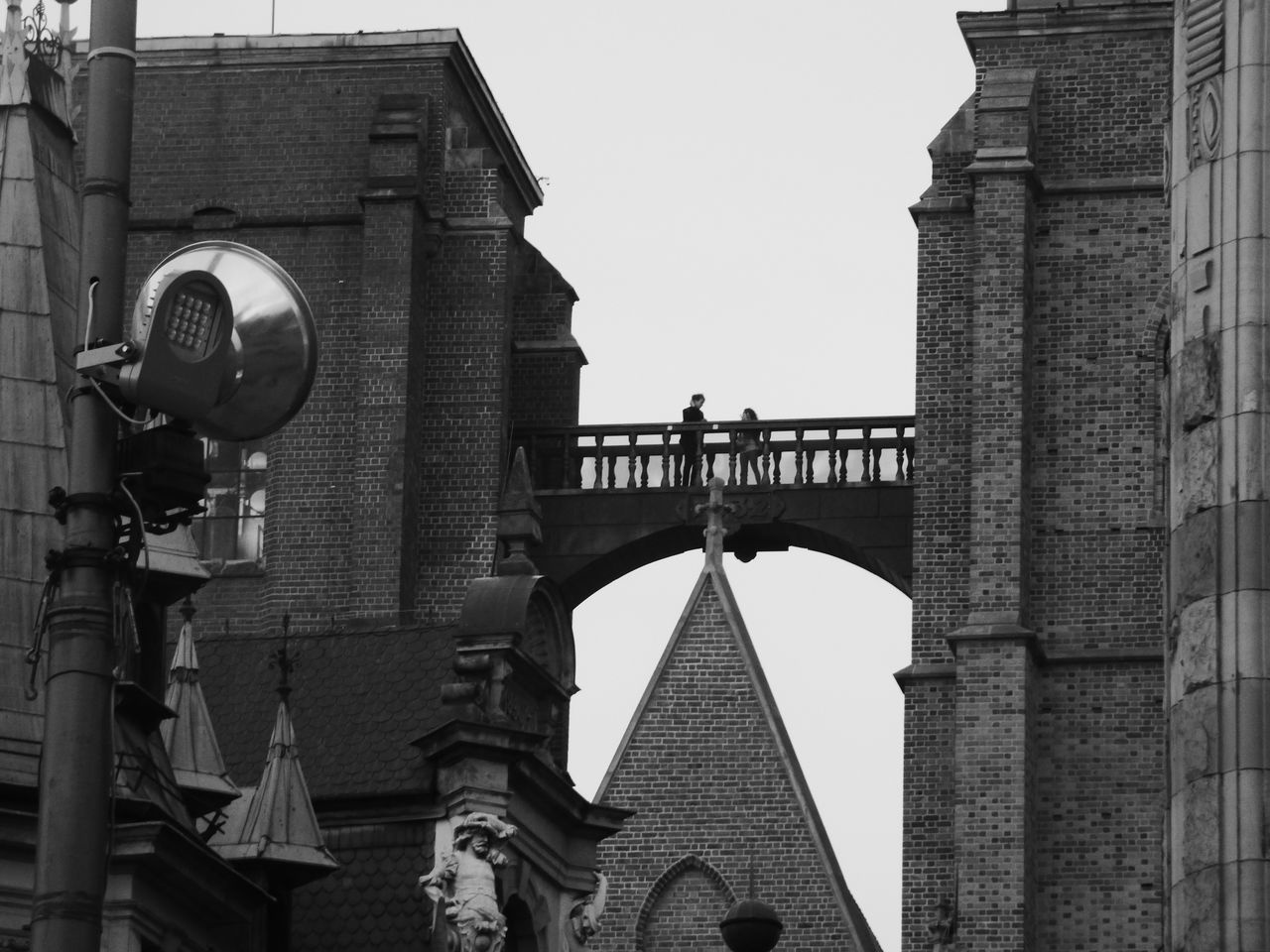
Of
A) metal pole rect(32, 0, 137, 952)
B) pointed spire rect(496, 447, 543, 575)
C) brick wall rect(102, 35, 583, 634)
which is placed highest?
brick wall rect(102, 35, 583, 634)

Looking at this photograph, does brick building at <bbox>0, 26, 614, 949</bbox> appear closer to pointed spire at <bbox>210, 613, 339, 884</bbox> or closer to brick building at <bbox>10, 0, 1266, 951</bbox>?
brick building at <bbox>10, 0, 1266, 951</bbox>

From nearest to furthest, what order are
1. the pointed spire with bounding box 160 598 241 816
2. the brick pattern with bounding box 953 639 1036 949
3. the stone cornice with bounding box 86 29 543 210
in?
1. the pointed spire with bounding box 160 598 241 816
2. the brick pattern with bounding box 953 639 1036 949
3. the stone cornice with bounding box 86 29 543 210

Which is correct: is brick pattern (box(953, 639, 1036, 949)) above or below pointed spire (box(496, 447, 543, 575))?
below

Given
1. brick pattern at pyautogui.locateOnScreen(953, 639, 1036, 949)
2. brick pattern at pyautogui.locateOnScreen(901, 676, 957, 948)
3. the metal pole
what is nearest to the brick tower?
brick pattern at pyautogui.locateOnScreen(953, 639, 1036, 949)

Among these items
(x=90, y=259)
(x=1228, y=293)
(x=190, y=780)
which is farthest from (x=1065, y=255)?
(x=90, y=259)

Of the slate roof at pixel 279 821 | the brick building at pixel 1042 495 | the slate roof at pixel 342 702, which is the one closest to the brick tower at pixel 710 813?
the brick building at pixel 1042 495

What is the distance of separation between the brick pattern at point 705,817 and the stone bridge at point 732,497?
2.76 meters

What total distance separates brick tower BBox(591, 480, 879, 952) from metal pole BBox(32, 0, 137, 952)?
2557 centimetres

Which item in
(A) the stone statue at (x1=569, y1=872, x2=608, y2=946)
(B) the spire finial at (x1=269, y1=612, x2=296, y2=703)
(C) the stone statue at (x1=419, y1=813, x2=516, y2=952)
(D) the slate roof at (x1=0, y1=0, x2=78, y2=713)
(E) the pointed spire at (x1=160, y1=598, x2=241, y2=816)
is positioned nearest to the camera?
(D) the slate roof at (x1=0, y1=0, x2=78, y2=713)

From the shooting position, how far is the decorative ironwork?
2252 cm

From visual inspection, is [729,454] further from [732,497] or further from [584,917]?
[584,917]

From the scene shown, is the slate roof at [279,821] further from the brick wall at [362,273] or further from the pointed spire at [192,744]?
the brick wall at [362,273]

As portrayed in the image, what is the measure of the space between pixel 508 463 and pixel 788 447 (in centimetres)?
304

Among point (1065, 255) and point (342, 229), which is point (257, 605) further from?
point (1065, 255)
